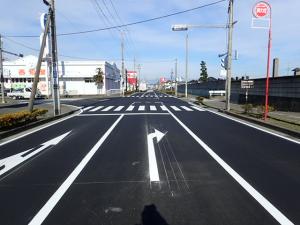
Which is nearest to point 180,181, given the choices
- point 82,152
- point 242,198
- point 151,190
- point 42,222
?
point 151,190

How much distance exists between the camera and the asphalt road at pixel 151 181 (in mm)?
4320

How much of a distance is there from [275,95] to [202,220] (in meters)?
20.0

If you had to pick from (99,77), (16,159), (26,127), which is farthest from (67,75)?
(16,159)

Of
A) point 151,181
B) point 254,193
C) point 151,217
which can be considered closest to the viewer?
point 151,217

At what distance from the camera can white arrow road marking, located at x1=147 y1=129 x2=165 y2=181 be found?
6176mm

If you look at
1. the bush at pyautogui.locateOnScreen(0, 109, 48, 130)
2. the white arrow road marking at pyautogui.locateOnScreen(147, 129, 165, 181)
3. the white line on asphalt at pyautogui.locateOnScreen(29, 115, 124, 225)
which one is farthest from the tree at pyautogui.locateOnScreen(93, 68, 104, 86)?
the white line on asphalt at pyautogui.locateOnScreen(29, 115, 124, 225)

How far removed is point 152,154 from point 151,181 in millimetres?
2279

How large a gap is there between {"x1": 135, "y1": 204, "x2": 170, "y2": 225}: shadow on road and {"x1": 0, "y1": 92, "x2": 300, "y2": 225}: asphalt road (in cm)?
1

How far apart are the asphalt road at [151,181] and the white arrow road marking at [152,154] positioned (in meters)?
0.02

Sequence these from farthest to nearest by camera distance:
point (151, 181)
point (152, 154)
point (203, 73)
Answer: point (203, 73) → point (152, 154) → point (151, 181)

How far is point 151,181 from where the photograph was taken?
579 centimetres

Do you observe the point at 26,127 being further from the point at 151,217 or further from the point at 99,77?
the point at 99,77

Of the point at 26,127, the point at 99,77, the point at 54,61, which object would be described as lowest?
the point at 26,127

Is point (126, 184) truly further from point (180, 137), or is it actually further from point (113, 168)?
point (180, 137)
